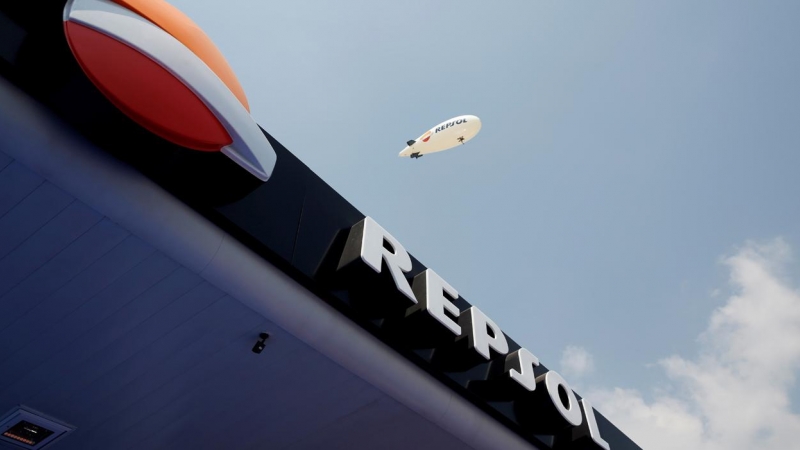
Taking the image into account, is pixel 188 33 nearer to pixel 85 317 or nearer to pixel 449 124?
pixel 85 317

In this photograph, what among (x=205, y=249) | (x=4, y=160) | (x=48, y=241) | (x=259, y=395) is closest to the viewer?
(x=4, y=160)

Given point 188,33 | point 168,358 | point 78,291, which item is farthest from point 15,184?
point 168,358

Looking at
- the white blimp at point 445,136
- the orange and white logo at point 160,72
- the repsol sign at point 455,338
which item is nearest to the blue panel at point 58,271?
the orange and white logo at point 160,72

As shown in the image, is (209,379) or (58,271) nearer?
(58,271)

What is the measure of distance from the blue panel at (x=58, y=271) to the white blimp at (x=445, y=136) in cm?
3284

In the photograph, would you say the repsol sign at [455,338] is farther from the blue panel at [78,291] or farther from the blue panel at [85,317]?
the blue panel at [78,291]

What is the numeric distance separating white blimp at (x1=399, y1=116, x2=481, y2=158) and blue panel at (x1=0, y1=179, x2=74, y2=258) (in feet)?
109

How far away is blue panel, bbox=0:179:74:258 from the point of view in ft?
18.5

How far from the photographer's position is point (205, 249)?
21.3 ft

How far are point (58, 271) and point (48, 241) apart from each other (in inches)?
15.7

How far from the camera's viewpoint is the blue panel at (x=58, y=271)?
19.7ft

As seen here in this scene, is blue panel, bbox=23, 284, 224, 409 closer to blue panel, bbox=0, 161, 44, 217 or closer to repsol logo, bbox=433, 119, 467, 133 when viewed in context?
blue panel, bbox=0, 161, 44, 217

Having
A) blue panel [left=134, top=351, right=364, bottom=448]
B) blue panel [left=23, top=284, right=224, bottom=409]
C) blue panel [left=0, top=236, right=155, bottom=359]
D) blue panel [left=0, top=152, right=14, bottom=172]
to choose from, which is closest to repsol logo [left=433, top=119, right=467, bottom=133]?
blue panel [left=134, top=351, right=364, bottom=448]

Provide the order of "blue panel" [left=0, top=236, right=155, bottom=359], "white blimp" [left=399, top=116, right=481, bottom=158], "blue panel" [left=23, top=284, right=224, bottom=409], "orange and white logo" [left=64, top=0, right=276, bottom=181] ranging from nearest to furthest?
"orange and white logo" [left=64, top=0, right=276, bottom=181], "blue panel" [left=0, top=236, right=155, bottom=359], "blue panel" [left=23, top=284, right=224, bottom=409], "white blimp" [left=399, top=116, right=481, bottom=158]
